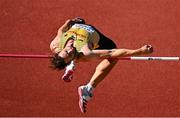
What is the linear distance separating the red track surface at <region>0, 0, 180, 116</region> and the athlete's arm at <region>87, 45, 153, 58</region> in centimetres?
306

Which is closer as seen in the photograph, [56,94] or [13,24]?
[56,94]

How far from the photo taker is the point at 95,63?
11289mm

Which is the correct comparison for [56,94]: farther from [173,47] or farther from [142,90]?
[173,47]

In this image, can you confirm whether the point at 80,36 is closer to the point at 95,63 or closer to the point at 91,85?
the point at 91,85

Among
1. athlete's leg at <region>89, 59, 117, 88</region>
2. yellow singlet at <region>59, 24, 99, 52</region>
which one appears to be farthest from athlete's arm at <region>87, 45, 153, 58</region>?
athlete's leg at <region>89, 59, 117, 88</region>

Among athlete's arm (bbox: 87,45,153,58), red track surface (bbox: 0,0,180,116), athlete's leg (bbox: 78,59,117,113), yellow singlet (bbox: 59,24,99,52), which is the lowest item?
red track surface (bbox: 0,0,180,116)

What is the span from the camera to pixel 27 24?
465 inches

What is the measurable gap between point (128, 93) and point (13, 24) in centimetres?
232

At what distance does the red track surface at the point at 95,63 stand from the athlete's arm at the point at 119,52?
3.06 meters

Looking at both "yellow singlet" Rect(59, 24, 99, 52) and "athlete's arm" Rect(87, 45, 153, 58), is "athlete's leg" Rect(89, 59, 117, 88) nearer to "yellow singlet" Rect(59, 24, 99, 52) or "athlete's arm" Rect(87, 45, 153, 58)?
"yellow singlet" Rect(59, 24, 99, 52)

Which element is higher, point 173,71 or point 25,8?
point 25,8

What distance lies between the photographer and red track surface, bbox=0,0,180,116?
11.0 m

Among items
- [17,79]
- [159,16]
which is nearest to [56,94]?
[17,79]

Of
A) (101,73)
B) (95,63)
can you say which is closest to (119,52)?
(101,73)
